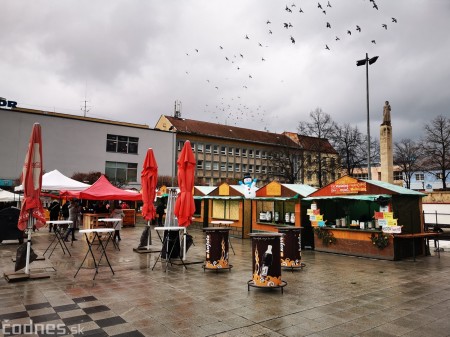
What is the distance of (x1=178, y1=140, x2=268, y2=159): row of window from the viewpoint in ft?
191

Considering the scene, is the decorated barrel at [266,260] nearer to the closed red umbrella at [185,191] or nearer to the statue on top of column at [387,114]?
the closed red umbrella at [185,191]

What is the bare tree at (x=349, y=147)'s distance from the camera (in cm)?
3164

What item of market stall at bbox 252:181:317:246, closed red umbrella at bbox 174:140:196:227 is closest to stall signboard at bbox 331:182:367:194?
market stall at bbox 252:181:317:246

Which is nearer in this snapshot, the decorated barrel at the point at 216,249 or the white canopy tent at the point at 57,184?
the decorated barrel at the point at 216,249

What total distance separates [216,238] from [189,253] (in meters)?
3.78

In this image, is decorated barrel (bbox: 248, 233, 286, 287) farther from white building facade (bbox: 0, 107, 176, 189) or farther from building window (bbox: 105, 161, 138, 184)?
building window (bbox: 105, 161, 138, 184)

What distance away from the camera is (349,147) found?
31719 millimetres

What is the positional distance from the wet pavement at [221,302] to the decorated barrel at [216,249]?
0.79ft

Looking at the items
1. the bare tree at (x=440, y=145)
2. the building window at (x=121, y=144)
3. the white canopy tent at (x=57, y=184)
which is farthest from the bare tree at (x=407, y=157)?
the white canopy tent at (x=57, y=184)

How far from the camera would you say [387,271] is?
31.6 feet

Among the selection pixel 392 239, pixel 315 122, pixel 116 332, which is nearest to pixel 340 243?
pixel 392 239

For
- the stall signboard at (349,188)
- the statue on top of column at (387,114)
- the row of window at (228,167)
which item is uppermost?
the row of window at (228,167)

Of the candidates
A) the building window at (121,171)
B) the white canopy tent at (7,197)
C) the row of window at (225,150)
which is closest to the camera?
the white canopy tent at (7,197)

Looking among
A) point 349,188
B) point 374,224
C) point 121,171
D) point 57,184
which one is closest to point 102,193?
point 57,184
